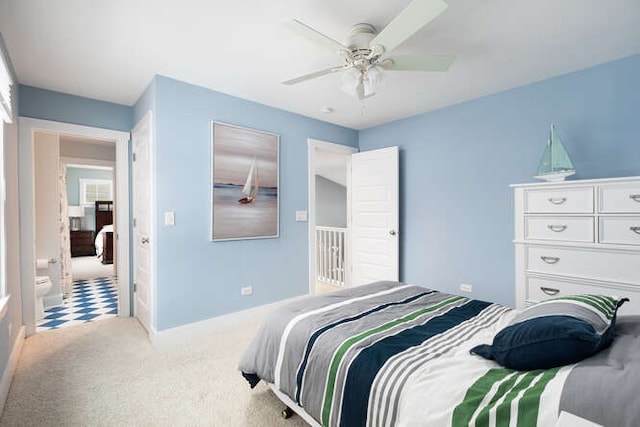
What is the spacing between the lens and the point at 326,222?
755cm

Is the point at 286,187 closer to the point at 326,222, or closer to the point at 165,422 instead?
the point at 165,422

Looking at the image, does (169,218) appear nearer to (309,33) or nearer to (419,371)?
(309,33)

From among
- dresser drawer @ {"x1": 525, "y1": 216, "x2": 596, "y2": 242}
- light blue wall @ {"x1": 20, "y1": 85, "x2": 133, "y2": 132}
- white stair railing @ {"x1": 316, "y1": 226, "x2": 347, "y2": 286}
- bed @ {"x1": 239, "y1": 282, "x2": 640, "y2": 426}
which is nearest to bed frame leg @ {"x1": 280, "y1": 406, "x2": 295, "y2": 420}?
bed @ {"x1": 239, "y1": 282, "x2": 640, "y2": 426}

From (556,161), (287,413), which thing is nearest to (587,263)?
(556,161)

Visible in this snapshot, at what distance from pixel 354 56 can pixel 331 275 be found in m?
3.72

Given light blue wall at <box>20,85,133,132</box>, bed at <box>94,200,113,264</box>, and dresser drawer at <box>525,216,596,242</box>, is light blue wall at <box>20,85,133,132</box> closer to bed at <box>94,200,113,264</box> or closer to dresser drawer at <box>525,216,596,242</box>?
bed at <box>94,200,113,264</box>

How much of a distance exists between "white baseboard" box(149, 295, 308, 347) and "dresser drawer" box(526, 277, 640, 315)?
252 centimetres

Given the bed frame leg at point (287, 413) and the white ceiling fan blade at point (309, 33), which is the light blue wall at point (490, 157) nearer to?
the white ceiling fan blade at point (309, 33)

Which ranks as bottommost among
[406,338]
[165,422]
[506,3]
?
[165,422]

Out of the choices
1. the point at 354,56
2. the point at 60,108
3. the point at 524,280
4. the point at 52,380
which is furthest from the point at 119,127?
the point at 524,280

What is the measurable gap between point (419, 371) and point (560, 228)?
6.33 feet

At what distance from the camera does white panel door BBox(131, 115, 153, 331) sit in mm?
2820

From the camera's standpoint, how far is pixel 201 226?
2920 millimetres

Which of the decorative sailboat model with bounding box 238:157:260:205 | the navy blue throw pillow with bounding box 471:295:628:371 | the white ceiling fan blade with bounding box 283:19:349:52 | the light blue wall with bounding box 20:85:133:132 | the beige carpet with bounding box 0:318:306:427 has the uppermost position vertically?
the light blue wall with bounding box 20:85:133:132
